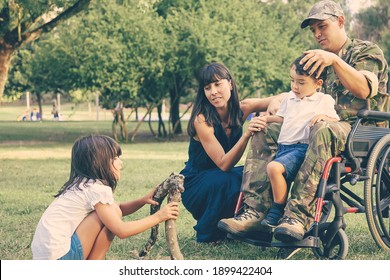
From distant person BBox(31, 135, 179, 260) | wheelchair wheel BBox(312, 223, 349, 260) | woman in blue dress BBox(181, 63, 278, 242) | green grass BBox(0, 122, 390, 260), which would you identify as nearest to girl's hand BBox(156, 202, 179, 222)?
distant person BBox(31, 135, 179, 260)

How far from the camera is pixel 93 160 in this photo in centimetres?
437

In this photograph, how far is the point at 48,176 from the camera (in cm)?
1230

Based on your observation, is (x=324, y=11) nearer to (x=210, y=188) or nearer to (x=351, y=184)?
(x=351, y=184)

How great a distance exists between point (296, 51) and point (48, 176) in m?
21.8

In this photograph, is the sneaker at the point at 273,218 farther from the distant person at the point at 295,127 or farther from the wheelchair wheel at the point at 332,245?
the wheelchair wheel at the point at 332,245

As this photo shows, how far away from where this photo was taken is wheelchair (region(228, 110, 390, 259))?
4.89m

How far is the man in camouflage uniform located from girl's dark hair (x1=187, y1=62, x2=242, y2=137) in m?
0.59

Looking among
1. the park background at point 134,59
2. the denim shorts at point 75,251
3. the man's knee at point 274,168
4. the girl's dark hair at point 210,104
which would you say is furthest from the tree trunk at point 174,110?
the denim shorts at point 75,251

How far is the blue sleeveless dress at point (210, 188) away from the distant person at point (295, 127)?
71cm

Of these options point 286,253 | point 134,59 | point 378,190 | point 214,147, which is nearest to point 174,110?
point 134,59

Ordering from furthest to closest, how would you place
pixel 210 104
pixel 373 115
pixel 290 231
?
pixel 210 104, pixel 373 115, pixel 290 231

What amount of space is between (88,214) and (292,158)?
4.54 ft
